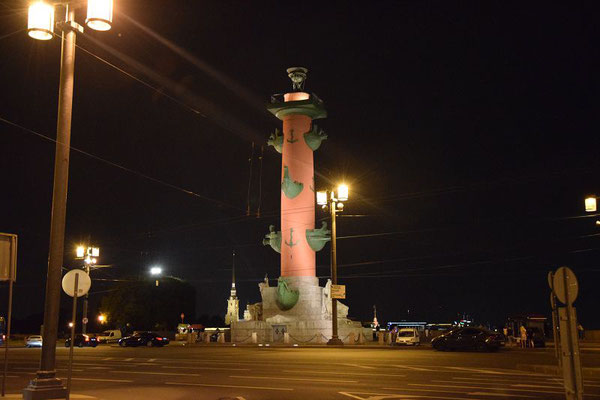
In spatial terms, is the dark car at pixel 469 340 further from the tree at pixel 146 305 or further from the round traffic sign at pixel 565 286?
the tree at pixel 146 305

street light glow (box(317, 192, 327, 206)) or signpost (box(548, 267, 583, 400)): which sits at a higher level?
street light glow (box(317, 192, 327, 206))

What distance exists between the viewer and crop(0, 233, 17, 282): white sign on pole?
12.6 metres

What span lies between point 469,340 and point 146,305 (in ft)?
186

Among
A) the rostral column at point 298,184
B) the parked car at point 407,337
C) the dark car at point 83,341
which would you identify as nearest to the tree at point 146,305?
the dark car at point 83,341

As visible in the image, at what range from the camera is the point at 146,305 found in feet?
270

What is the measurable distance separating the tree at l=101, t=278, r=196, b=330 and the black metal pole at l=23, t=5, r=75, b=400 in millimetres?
71250

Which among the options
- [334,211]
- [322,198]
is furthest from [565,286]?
[322,198]

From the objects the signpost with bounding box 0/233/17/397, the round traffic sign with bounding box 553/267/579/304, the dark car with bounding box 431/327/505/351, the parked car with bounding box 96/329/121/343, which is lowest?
the parked car with bounding box 96/329/121/343

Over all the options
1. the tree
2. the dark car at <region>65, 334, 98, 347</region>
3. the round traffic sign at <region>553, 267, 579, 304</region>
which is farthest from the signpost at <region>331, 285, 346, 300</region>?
the tree

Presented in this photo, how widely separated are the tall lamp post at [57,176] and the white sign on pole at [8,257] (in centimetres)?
126

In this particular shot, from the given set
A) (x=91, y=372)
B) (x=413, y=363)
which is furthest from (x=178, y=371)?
(x=413, y=363)

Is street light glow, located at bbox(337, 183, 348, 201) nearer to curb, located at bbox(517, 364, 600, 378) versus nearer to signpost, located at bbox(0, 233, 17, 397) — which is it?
curb, located at bbox(517, 364, 600, 378)

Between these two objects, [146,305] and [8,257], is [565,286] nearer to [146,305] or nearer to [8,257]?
[8,257]

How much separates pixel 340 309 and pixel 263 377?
3192 cm
